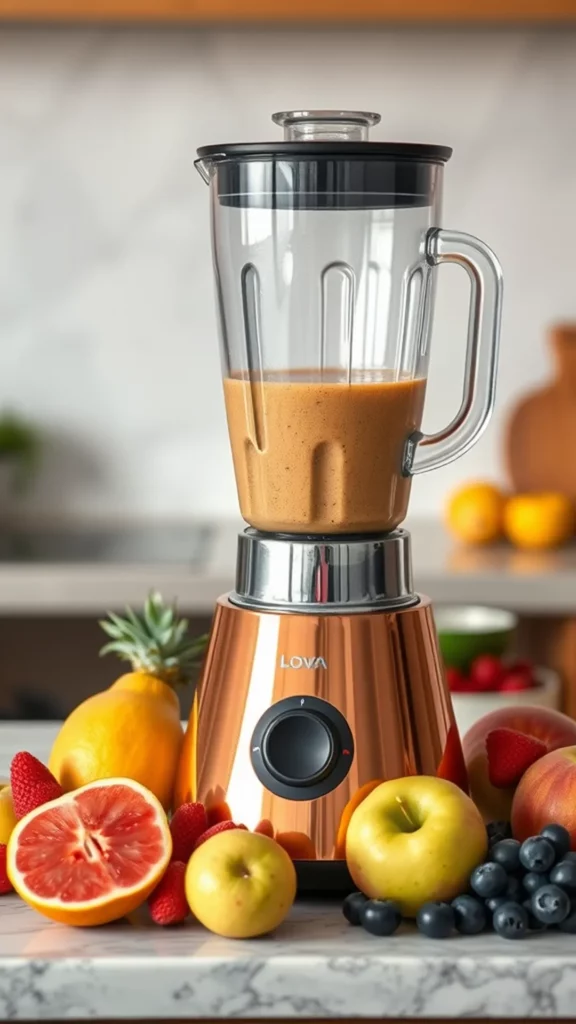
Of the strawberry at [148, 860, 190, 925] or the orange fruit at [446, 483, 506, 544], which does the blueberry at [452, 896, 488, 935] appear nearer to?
the strawberry at [148, 860, 190, 925]

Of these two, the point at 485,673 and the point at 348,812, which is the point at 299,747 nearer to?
the point at 348,812

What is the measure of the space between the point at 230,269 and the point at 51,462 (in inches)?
76.3

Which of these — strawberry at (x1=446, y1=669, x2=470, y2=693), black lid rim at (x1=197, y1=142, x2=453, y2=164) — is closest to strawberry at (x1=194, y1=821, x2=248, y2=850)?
black lid rim at (x1=197, y1=142, x2=453, y2=164)

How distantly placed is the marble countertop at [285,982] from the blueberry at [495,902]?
25 millimetres

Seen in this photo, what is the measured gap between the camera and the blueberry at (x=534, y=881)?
0.80 metres

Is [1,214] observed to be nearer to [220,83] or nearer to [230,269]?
[220,83]

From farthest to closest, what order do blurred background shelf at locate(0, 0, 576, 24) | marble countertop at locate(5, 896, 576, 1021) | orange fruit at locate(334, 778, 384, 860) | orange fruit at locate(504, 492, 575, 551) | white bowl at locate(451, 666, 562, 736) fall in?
orange fruit at locate(504, 492, 575, 551) < blurred background shelf at locate(0, 0, 576, 24) < white bowl at locate(451, 666, 562, 736) < orange fruit at locate(334, 778, 384, 860) < marble countertop at locate(5, 896, 576, 1021)

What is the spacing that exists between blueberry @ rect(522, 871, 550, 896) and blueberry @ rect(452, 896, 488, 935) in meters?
0.03

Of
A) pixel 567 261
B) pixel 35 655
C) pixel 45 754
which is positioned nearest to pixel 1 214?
pixel 35 655

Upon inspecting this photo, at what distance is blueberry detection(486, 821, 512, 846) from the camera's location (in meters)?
0.90

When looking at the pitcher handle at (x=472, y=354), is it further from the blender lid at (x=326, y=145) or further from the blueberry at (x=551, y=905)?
the blueberry at (x=551, y=905)

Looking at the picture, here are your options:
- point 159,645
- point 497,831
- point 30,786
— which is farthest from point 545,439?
point 30,786

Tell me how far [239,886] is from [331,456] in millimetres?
296

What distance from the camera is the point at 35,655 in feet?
9.01
